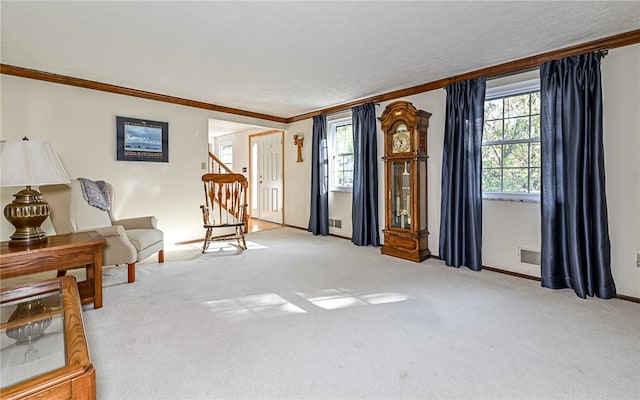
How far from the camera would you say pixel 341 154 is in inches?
210

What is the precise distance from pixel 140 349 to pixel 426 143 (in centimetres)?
360

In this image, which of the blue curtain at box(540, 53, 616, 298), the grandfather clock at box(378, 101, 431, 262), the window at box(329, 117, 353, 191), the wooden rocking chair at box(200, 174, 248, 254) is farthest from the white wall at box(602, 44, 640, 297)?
the wooden rocking chair at box(200, 174, 248, 254)

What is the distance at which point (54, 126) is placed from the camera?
372cm

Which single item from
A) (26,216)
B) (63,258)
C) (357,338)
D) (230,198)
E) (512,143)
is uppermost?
(512,143)

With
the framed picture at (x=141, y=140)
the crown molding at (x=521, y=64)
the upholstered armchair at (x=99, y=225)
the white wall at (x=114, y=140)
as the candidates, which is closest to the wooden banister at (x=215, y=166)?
the white wall at (x=114, y=140)

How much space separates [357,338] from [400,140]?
274 centimetres

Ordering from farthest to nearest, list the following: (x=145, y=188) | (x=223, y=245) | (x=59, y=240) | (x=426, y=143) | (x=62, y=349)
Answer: (x=223, y=245) < (x=145, y=188) < (x=426, y=143) < (x=59, y=240) < (x=62, y=349)

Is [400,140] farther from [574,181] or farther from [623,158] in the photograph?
[623,158]

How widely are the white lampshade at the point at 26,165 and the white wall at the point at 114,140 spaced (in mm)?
1817

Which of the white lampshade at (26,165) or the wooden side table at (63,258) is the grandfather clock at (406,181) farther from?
the white lampshade at (26,165)

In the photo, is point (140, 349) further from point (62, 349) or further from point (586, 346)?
point (586, 346)

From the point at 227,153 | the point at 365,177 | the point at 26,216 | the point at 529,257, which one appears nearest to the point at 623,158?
the point at 529,257

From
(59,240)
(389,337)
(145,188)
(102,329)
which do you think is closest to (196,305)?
(102,329)

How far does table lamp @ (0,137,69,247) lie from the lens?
2.13 metres
